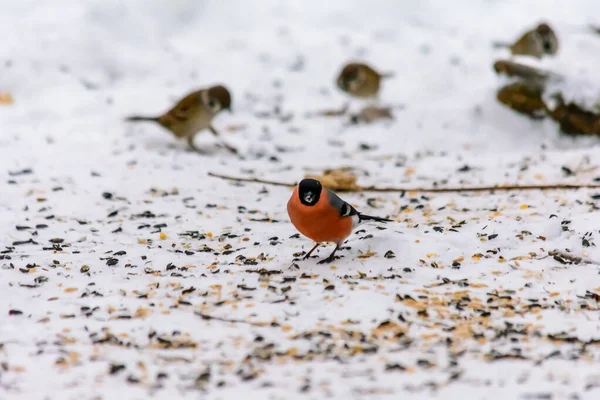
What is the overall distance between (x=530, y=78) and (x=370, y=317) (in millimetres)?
4756

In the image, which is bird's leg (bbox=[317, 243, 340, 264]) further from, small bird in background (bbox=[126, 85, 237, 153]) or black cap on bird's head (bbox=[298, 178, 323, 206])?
small bird in background (bbox=[126, 85, 237, 153])

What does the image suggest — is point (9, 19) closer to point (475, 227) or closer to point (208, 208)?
point (208, 208)

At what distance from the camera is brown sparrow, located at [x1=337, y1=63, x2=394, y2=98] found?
8.66 m

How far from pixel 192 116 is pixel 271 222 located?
224 centimetres

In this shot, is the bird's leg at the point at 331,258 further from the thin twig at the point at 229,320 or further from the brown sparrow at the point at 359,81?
the brown sparrow at the point at 359,81

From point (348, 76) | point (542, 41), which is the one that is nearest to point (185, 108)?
point (348, 76)

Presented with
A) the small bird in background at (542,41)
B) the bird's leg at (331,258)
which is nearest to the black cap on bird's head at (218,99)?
the bird's leg at (331,258)

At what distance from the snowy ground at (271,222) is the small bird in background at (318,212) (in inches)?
8.7

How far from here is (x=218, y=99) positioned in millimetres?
7438

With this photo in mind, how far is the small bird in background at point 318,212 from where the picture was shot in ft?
13.2

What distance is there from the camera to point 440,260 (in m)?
4.31

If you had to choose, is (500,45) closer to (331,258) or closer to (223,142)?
(223,142)

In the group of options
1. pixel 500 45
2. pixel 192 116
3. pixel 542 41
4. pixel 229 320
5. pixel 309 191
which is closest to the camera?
pixel 229 320

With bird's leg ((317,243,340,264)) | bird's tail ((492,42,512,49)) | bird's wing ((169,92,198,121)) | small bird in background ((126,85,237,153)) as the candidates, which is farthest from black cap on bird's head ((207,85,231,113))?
bird's tail ((492,42,512,49))
